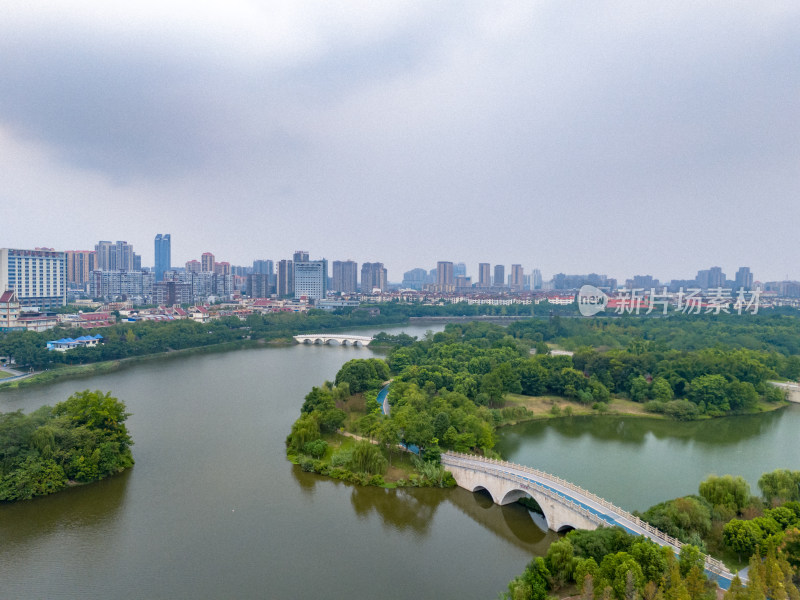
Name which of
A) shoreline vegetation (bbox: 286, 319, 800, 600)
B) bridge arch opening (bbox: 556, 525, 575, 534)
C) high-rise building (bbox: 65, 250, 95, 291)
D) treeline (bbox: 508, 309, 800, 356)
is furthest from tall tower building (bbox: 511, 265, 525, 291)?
bridge arch opening (bbox: 556, 525, 575, 534)

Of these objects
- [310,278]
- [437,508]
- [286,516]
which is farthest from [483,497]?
[310,278]

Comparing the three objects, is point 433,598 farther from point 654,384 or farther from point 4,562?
point 654,384

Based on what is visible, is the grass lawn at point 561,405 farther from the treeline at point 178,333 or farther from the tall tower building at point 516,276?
the tall tower building at point 516,276

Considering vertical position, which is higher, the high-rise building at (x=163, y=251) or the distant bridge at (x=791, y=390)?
the high-rise building at (x=163, y=251)

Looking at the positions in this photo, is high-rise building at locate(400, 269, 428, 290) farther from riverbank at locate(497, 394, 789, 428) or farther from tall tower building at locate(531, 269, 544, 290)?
riverbank at locate(497, 394, 789, 428)

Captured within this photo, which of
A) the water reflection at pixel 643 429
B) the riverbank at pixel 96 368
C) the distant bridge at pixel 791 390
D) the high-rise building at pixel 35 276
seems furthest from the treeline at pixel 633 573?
the high-rise building at pixel 35 276

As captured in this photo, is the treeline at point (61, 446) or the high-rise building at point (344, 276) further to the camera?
the high-rise building at point (344, 276)

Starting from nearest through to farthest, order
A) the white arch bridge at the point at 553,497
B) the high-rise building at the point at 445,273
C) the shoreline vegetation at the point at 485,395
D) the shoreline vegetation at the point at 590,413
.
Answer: the shoreline vegetation at the point at 590,413 < the white arch bridge at the point at 553,497 < the shoreline vegetation at the point at 485,395 < the high-rise building at the point at 445,273

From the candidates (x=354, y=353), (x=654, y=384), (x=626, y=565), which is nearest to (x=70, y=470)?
(x=626, y=565)

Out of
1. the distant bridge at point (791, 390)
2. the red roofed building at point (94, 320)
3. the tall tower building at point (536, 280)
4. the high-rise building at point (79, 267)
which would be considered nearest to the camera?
the distant bridge at point (791, 390)
